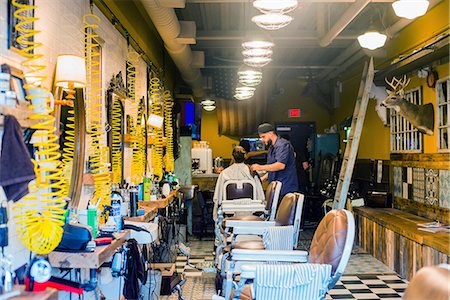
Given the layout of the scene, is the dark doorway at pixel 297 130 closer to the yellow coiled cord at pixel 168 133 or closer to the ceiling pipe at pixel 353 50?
Result: the ceiling pipe at pixel 353 50

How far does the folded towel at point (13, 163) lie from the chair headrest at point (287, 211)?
7.83 ft

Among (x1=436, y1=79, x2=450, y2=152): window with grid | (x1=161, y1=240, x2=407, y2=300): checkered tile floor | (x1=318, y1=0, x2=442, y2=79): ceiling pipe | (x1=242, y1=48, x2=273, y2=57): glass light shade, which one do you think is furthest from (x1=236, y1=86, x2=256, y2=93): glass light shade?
(x1=436, y1=79, x2=450, y2=152): window with grid

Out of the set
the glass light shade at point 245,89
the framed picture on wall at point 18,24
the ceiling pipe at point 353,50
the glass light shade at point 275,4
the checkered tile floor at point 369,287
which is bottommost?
the checkered tile floor at point 369,287

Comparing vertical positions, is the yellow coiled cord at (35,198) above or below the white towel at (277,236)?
above

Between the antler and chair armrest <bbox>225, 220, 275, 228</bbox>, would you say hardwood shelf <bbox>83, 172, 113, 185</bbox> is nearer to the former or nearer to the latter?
chair armrest <bbox>225, 220, 275, 228</bbox>

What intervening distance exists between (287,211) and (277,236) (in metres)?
0.25

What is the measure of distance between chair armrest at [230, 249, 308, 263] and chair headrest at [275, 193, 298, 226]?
825 millimetres

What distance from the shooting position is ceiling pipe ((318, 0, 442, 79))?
665cm

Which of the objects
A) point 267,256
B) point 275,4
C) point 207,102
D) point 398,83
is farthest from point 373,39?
point 207,102

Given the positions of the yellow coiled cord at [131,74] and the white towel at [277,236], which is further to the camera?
the yellow coiled cord at [131,74]

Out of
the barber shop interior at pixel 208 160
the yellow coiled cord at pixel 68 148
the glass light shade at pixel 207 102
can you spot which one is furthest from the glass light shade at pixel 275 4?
the glass light shade at pixel 207 102

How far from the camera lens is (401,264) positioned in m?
5.65

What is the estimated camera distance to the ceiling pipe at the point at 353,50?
665 centimetres

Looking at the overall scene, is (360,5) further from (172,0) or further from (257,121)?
(257,121)
